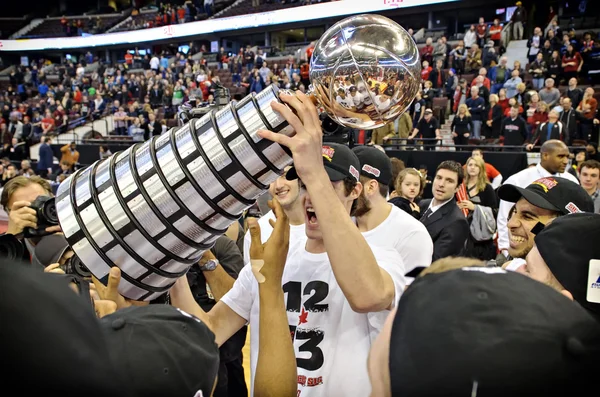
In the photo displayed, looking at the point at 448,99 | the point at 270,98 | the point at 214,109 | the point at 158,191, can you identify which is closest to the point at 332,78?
the point at 270,98

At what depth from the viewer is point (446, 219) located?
12.0ft

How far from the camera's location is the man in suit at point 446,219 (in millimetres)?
3519

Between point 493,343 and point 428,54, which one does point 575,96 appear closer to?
point 428,54

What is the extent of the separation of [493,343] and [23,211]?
4.18ft

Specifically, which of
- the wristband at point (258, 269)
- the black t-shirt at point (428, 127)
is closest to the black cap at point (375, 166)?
the wristband at point (258, 269)

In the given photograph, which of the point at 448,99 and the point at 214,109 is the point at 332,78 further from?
the point at 448,99

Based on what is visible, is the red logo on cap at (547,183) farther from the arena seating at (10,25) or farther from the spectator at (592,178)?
the arena seating at (10,25)

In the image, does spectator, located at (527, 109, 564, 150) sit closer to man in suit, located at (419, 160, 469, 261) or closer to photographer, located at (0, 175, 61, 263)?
man in suit, located at (419, 160, 469, 261)

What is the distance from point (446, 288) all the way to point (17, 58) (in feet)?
114

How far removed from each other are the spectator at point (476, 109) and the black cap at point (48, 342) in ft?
31.1

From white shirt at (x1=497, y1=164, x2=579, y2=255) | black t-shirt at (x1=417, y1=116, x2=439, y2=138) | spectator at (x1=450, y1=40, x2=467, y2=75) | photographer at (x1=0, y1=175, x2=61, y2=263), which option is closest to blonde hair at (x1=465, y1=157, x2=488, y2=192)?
white shirt at (x1=497, y1=164, x2=579, y2=255)

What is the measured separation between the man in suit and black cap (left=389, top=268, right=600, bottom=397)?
9.13 ft

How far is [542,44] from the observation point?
1245 cm

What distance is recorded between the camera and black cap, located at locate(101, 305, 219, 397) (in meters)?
0.67
